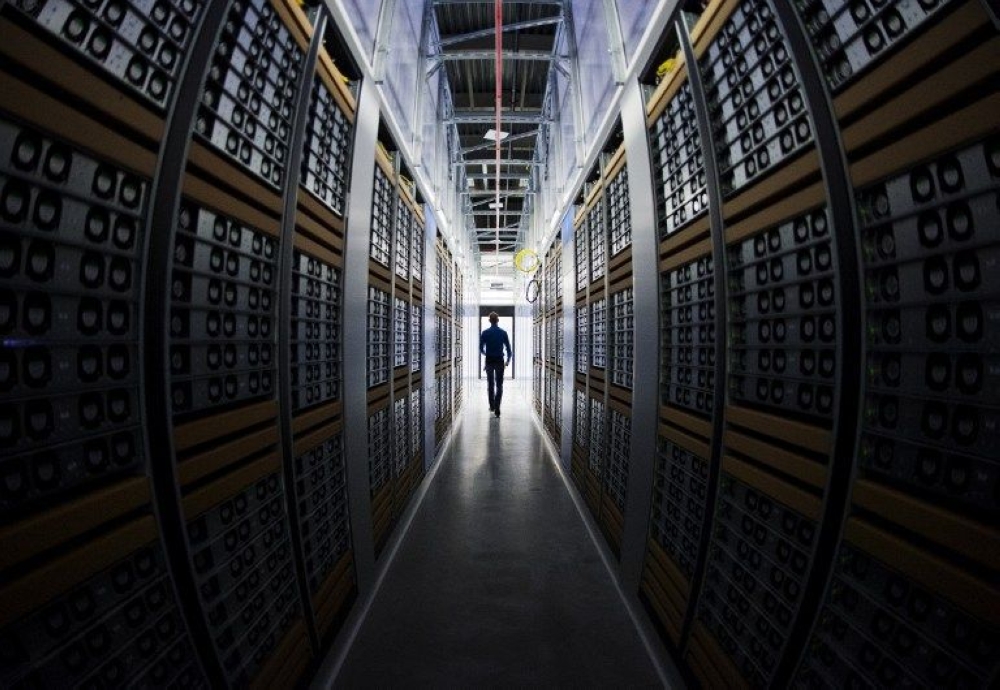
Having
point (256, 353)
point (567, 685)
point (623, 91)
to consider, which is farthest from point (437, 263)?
point (567, 685)

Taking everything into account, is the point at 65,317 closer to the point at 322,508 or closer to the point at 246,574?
the point at 246,574

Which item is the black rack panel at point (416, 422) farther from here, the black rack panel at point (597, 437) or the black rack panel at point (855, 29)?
the black rack panel at point (855, 29)

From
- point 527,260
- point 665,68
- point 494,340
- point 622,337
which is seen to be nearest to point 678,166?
point 665,68

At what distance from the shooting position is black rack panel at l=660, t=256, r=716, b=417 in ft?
5.29

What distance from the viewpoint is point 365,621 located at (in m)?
1.93

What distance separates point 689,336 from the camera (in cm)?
177

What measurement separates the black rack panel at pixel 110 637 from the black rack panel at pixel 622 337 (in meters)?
2.05

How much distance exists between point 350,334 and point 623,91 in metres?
1.82

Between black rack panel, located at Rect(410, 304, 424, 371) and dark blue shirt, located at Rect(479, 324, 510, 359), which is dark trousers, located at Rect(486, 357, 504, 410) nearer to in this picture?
dark blue shirt, located at Rect(479, 324, 510, 359)

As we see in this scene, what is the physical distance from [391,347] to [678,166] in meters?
1.84

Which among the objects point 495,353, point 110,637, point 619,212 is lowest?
point 110,637

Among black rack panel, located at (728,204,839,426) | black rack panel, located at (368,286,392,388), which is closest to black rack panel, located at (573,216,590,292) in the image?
black rack panel, located at (368,286,392,388)

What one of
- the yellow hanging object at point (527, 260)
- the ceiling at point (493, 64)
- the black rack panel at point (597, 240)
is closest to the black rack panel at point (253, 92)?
the black rack panel at point (597, 240)

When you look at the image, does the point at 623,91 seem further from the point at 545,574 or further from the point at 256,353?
the point at 545,574
